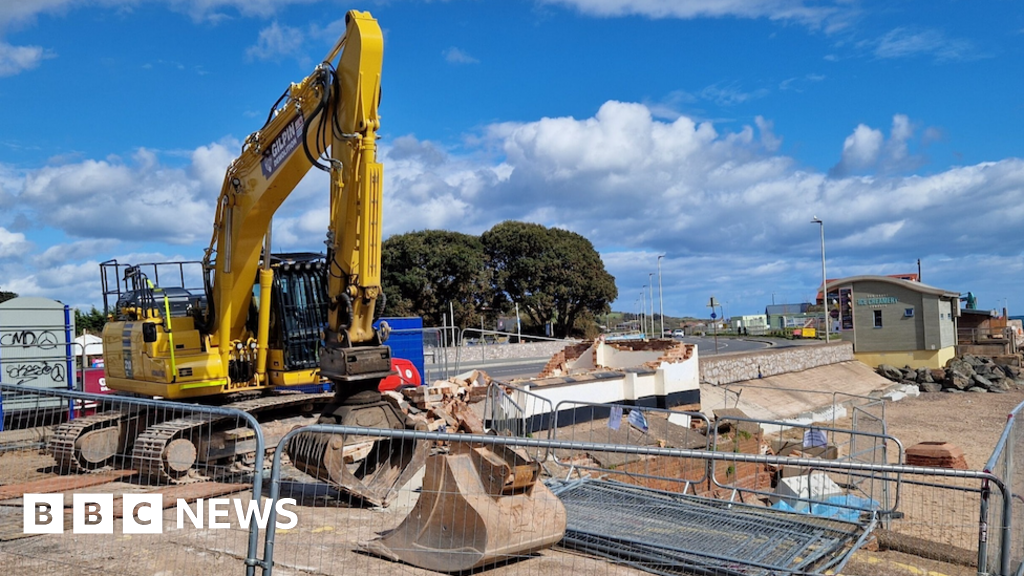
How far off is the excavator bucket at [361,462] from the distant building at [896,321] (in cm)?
4088

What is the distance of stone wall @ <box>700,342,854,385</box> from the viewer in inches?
1200

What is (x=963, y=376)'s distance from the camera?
3991cm

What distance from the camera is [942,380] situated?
40625 mm

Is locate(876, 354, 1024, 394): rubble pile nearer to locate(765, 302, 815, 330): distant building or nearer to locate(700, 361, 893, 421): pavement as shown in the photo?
locate(700, 361, 893, 421): pavement

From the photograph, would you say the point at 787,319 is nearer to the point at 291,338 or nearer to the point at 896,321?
the point at 896,321

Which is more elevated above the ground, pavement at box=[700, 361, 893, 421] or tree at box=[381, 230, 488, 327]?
tree at box=[381, 230, 488, 327]

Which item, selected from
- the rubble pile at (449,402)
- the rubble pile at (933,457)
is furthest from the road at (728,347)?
the rubble pile at (449,402)

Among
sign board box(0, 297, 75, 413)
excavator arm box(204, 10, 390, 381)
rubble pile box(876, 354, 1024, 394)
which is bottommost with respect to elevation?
rubble pile box(876, 354, 1024, 394)

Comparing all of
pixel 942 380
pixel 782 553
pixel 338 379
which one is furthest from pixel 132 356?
pixel 942 380

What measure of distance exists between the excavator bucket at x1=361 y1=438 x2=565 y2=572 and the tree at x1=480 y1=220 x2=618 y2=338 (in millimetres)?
49989

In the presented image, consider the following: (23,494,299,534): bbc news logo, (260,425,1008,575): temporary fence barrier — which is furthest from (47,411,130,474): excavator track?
(260,425,1008,575): temporary fence barrier

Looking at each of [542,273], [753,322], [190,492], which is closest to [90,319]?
[542,273]

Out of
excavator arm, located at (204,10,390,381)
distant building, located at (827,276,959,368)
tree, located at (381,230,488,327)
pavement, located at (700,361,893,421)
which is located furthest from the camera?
tree, located at (381,230,488,327)

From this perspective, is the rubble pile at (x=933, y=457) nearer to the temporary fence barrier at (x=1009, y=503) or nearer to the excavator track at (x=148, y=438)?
the temporary fence barrier at (x=1009, y=503)
